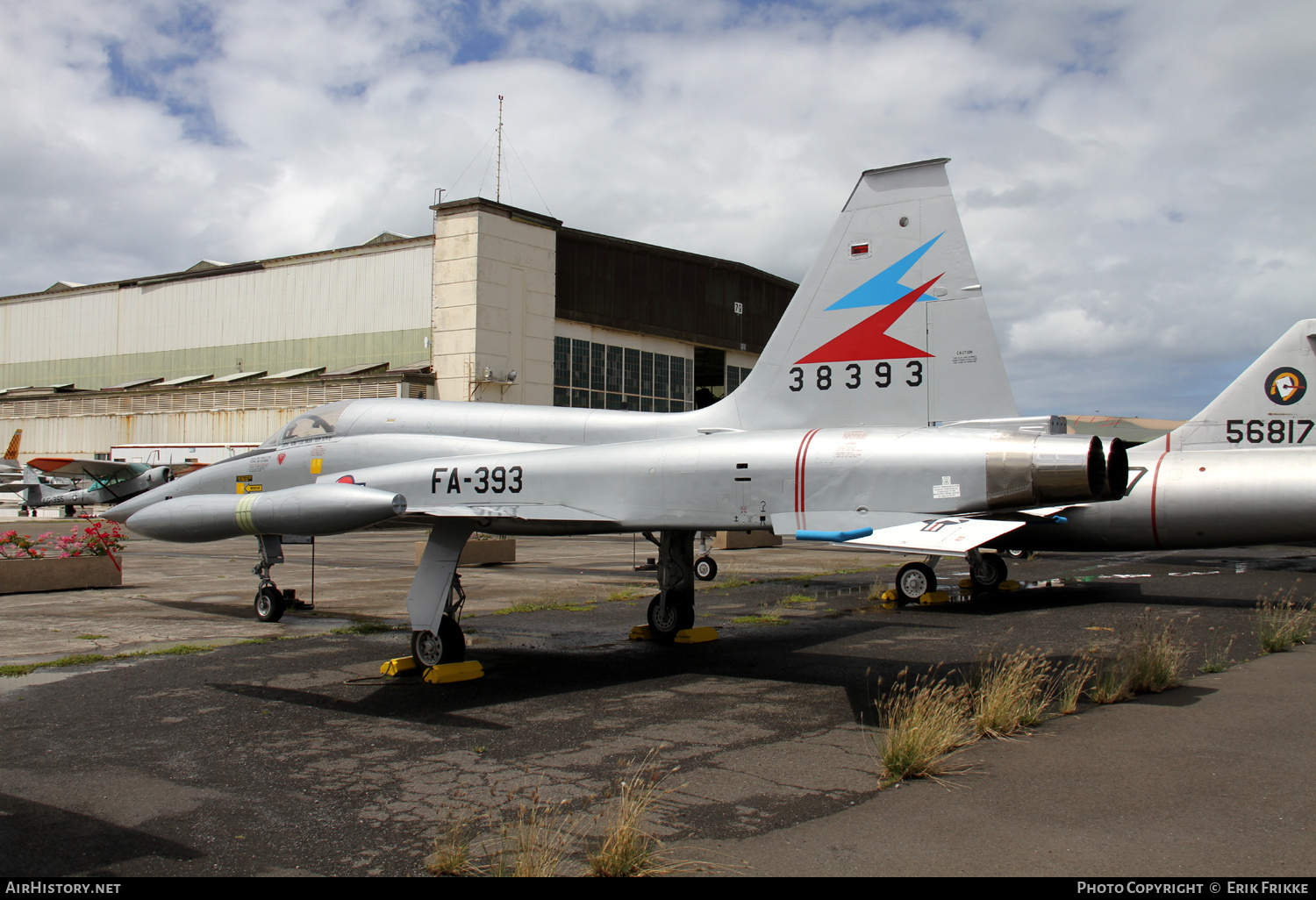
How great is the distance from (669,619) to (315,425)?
5480mm

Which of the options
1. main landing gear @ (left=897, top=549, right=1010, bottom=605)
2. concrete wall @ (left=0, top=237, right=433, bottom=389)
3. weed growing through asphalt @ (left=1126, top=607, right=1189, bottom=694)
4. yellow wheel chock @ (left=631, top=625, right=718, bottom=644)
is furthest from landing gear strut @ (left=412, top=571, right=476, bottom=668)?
concrete wall @ (left=0, top=237, right=433, bottom=389)

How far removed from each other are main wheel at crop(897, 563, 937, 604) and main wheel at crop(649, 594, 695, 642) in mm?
5866

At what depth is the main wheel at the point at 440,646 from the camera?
9844mm

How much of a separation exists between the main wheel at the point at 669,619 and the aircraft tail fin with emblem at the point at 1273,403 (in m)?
11.3

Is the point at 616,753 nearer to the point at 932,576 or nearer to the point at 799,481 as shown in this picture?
the point at 799,481

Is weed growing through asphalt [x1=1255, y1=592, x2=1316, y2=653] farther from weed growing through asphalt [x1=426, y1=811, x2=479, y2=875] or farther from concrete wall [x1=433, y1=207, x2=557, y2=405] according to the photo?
concrete wall [x1=433, y1=207, x2=557, y2=405]

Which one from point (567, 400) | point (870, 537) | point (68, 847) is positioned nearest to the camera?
point (68, 847)

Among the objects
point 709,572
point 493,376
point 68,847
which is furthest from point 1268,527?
point 493,376

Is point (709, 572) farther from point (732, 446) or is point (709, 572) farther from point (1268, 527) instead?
point (732, 446)

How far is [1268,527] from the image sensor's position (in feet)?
50.8

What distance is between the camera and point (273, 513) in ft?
32.0

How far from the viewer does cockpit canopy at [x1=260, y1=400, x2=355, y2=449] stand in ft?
39.6

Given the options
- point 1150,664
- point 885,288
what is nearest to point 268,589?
point 885,288

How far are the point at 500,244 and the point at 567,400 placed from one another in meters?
8.08
